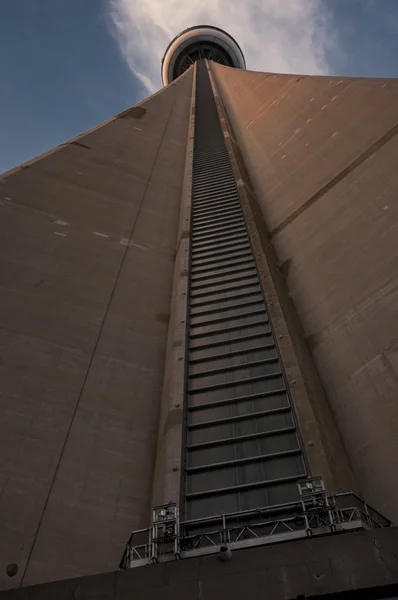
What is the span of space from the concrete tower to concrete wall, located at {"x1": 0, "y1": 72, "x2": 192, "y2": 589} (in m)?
0.04

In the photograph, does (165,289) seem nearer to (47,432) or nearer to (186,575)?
(47,432)

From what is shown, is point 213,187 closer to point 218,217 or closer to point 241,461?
point 218,217

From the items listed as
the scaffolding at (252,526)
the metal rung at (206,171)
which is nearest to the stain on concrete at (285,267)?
the scaffolding at (252,526)

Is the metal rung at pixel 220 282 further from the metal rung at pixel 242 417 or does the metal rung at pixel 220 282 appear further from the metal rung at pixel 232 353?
the metal rung at pixel 242 417

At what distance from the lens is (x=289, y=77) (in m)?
23.5

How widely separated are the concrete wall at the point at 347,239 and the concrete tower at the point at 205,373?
5 cm

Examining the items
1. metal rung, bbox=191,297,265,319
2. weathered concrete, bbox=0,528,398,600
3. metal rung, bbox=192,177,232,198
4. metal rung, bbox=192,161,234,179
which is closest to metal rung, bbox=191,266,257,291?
metal rung, bbox=191,297,265,319

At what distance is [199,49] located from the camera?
186 feet

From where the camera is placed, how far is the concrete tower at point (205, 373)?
5.56m

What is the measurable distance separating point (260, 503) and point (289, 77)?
70.9 feet

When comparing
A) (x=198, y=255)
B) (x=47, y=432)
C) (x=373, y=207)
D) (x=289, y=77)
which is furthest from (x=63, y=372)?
(x=289, y=77)

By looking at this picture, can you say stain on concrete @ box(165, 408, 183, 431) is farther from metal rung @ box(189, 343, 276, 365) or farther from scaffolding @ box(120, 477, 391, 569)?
scaffolding @ box(120, 477, 391, 569)

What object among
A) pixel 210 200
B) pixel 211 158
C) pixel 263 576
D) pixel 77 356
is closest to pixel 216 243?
pixel 210 200

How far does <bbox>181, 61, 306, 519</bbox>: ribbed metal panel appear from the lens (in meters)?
6.78
